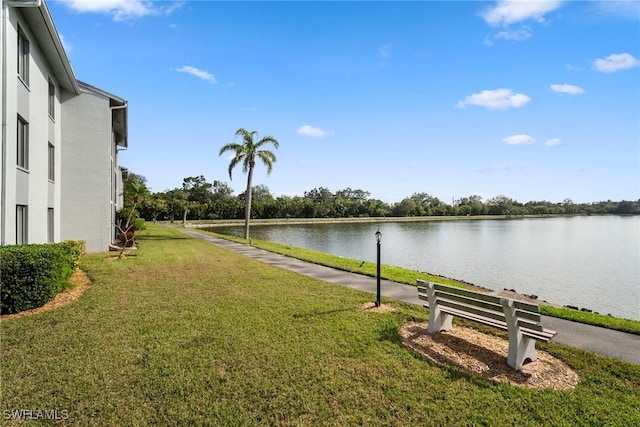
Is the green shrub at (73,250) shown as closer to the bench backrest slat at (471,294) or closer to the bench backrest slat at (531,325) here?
the bench backrest slat at (471,294)

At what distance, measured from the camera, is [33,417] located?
3.52m

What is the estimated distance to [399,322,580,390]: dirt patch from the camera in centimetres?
441

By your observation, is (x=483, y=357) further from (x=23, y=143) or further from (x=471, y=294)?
(x=23, y=143)

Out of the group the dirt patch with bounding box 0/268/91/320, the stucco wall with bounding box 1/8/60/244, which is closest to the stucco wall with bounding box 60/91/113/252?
the stucco wall with bounding box 1/8/60/244

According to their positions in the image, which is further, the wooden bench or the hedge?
the hedge

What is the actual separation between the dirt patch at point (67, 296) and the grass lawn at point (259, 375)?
1.14ft

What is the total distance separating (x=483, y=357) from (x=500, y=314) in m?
0.67

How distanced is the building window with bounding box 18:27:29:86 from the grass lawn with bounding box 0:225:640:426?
24.8 feet

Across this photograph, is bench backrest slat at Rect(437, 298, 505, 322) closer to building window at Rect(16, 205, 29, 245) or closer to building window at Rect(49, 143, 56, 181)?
building window at Rect(16, 205, 29, 245)

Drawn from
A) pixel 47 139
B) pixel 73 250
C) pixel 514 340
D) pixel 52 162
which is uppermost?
pixel 47 139

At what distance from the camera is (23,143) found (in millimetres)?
10617

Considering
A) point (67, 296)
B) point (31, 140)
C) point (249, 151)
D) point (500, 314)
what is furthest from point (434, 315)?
point (249, 151)

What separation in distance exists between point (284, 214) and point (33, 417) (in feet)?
267

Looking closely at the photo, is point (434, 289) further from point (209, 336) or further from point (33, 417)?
point (33, 417)
